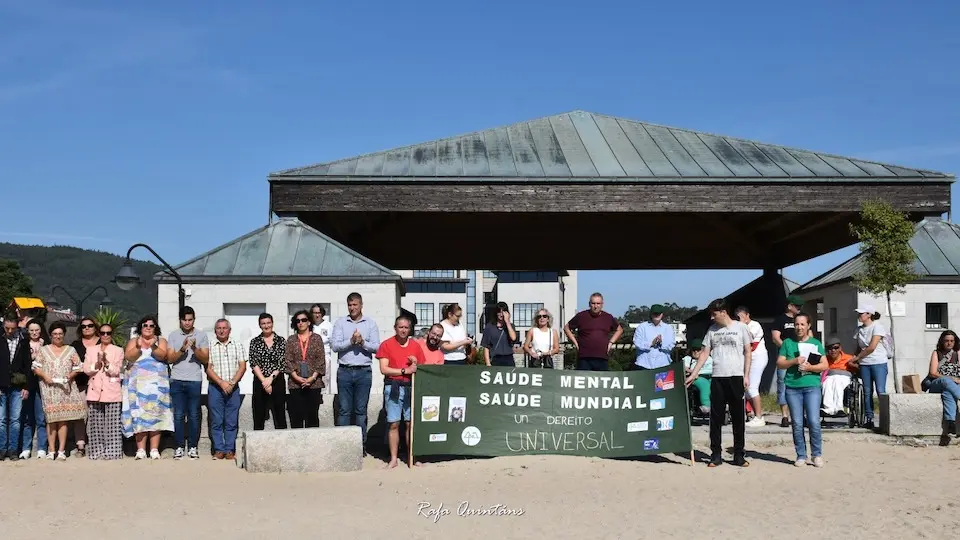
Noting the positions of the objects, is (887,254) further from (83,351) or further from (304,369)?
(83,351)

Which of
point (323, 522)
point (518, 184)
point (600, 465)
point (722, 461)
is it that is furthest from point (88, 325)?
point (518, 184)

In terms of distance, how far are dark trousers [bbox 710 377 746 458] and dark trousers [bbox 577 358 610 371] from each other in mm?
1683

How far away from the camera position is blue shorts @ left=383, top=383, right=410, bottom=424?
1097cm

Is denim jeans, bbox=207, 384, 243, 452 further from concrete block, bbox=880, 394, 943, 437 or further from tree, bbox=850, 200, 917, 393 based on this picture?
tree, bbox=850, 200, 917, 393

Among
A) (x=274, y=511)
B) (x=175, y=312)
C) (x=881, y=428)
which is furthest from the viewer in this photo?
(x=175, y=312)

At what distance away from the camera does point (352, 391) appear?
11.2 m

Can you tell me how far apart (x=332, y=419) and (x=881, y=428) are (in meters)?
7.27

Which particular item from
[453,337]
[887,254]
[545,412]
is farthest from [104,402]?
[887,254]

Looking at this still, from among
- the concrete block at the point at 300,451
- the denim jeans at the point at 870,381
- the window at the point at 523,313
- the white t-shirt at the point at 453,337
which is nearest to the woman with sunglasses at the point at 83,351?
the concrete block at the point at 300,451

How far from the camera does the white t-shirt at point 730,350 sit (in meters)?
10.7

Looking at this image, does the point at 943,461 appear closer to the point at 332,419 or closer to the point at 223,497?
the point at 332,419

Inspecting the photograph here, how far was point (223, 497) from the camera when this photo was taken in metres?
8.90

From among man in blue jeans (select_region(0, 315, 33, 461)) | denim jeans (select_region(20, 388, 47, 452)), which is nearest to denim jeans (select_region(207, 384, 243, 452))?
denim jeans (select_region(20, 388, 47, 452))

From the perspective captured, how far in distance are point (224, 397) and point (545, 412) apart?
3.84m
